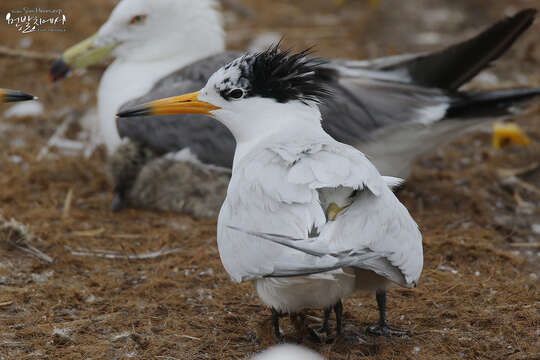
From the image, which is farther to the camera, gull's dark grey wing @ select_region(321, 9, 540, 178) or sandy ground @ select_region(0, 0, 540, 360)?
gull's dark grey wing @ select_region(321, 9, 540, 178)

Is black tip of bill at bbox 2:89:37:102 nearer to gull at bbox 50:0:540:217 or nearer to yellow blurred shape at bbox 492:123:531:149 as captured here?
gull at bbox 50:0:540:217

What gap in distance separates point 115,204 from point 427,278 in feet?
7.32

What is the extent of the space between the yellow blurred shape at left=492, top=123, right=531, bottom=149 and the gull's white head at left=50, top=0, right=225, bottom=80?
2.28 meters

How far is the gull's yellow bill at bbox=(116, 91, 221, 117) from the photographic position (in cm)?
345

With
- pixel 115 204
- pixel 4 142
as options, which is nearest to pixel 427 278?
pixel 115 204

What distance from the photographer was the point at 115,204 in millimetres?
4949

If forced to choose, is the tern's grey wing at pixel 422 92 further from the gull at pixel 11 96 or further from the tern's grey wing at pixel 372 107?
the gull at pixel 11 96

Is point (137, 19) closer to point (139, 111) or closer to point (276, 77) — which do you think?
point (139, 111)

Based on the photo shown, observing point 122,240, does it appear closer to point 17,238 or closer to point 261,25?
point 17,238

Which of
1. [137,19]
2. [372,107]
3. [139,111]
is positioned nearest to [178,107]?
[139,111]

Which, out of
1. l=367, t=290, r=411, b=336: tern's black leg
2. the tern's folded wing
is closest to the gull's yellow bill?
the tern's folded wing

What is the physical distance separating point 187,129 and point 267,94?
1.60 m

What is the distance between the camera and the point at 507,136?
5.52m

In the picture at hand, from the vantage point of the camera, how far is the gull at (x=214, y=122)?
464cm
